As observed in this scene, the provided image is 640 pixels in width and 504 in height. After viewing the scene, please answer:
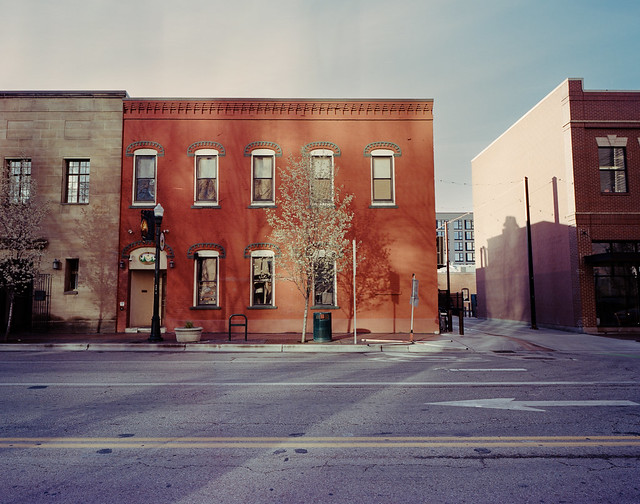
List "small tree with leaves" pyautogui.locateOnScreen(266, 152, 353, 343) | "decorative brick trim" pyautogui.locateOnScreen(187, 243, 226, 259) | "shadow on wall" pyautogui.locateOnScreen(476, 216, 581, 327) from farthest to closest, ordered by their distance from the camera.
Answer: "shadow on wall" pyautogui.locateOnScreen(476, 216, 581, 327) < "decorative brick trim" pyautogui.locateOnScreen(187, 243, 226, 259) < "small tree with leaves" pyautogui.locateOnScreen(266, 152, 353, 343)

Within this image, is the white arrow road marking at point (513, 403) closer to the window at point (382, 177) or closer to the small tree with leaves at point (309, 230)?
the small tree with leaves at point (309, 230)

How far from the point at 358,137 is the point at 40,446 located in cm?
1670

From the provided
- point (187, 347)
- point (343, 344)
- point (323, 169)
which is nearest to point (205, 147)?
point (323, 169)

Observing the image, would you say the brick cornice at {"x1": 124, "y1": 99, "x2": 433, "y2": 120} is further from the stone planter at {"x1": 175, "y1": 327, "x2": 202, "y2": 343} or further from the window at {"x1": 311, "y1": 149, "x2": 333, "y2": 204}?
the stone planter at {"x1": 175, "y1": 327, "x2": 202, "y2": 343}

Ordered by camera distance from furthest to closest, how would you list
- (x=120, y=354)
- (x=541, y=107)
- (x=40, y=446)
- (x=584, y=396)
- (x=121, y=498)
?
(x=541, y=107), (x=120, y=354), (x=584, y=396), (x=40, y=446), (x=121, y=498)

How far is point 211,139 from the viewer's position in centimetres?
1956

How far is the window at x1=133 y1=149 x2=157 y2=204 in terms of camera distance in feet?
63.9

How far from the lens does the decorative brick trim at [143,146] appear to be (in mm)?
19484

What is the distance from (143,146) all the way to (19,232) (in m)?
5.71

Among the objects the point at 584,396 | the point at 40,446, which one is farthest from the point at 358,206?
the point at 40,446

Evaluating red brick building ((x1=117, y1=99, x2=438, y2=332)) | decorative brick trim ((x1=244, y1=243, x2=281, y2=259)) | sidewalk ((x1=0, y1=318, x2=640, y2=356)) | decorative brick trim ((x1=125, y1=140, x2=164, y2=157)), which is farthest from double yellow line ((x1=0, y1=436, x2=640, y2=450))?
decorative brick trim ((x1=125, y1=140, x2=164, y2=157))

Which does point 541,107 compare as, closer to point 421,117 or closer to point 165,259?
point 421,117

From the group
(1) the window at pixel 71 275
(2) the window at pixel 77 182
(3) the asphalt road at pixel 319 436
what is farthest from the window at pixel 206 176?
(3) the asphalt road at pixel 319 436

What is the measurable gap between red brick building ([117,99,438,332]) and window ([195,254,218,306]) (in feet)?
0.13
